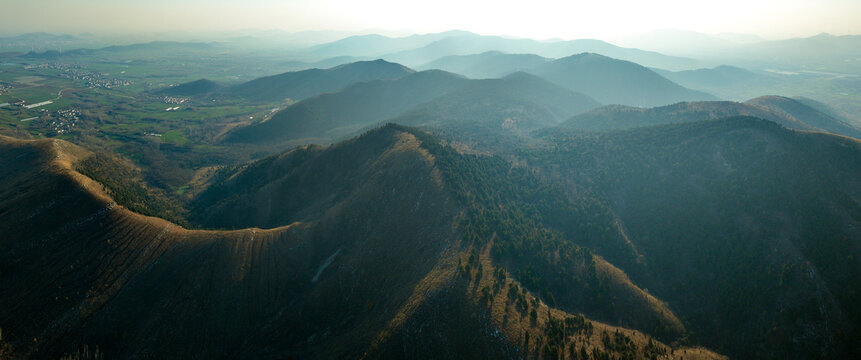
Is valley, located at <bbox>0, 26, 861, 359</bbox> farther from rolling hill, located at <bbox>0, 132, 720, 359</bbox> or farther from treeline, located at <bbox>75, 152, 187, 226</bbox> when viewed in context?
treeline, located at <bbox>75, 152, 187, 226</bbox>

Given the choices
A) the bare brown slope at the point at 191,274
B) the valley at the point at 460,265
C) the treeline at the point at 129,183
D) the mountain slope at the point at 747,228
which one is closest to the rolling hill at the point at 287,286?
the bare brown slope at the point at 191,274

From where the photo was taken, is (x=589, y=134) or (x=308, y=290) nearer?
(x=308, y=290)

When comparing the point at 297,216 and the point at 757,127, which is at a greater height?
the point at 757,127

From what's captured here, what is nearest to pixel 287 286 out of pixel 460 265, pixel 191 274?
pixel 191 274

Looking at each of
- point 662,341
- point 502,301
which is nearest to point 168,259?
point 502,301

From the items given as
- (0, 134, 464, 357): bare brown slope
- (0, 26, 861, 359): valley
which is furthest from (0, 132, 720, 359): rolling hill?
(0, 26, 861, 359): valley

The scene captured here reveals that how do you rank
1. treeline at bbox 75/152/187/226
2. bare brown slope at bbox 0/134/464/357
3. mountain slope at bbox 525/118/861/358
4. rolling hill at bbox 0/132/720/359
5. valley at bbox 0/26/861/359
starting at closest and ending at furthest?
1. rolling hill at bbox 0/132/720/359
2. valley at bbox 0/26/861/359
3. mountain slope at bbox 525/118/861/358
4. bare brown slope at bbox 0/134/464/357
5. treeline at bbox 75/152/187/226

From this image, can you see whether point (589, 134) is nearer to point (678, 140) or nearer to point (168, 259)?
point (678, 140)

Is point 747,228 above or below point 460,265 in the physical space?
below

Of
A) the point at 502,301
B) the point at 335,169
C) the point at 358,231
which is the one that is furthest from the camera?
the point at 335,169

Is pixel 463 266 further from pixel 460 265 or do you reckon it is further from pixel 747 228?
pixel 747 228

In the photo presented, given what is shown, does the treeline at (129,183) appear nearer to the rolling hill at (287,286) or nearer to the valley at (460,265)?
the valley at (460,265)
